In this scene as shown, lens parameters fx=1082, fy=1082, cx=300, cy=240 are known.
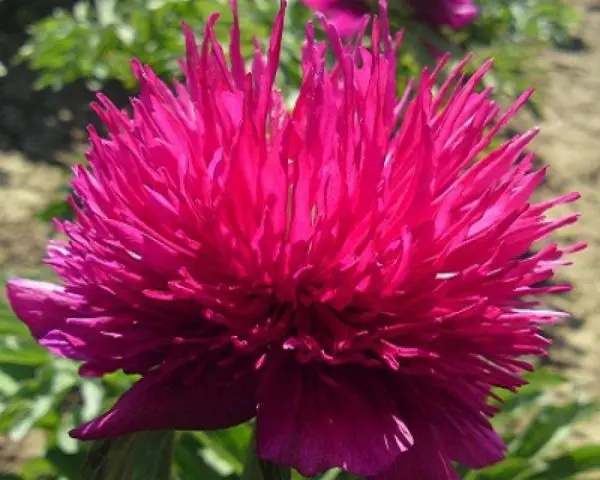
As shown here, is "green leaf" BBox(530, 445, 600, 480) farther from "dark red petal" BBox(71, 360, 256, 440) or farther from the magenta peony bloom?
"dark red petal" BBox(71, 360, 256, 440)

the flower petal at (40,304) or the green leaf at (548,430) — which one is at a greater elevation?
the green leaf at (548,430)

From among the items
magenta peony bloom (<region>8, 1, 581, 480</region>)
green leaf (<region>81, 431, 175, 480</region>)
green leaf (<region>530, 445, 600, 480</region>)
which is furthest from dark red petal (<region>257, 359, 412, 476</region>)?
green leaf (<region>530, 445, 600, 480</region>)

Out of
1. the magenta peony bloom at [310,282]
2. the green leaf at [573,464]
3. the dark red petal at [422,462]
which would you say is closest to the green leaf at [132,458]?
the magenta peony bloom at [310,282]

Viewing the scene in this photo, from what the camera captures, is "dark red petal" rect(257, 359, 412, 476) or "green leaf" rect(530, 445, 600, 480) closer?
"dark red petal" rect(257, 359, 412, 476)

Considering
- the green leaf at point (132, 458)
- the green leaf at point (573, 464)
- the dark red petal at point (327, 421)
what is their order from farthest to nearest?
the green leaf at point (573, 464) < the green leaf at point (132, 458) < the dark red petal at point (327, 421)

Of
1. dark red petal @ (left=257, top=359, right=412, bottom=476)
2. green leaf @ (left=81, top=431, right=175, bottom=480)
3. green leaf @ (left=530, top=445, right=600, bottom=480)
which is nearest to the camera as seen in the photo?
dark red petal @ (left=257, top=359, right=412, bottom=476)

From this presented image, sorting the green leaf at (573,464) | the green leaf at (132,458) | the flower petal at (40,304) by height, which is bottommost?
the green leaf at (132,458)

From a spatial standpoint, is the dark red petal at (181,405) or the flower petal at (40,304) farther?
the flower petal at (40,304)

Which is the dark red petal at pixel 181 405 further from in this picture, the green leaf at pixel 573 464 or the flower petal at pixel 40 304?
the green leaf at pixel 573 464

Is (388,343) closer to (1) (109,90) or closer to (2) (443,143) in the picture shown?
(2) (443,143)
